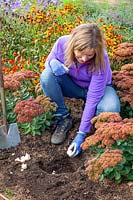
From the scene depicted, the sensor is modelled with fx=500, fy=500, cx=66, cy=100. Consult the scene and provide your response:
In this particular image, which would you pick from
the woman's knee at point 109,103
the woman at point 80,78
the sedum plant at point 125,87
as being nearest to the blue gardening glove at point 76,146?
the woman at point 80,78

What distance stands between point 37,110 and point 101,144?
688 millimetres

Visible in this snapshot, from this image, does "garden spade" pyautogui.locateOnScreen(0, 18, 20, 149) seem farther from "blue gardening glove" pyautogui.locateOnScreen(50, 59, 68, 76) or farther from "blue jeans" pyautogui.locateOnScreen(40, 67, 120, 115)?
"blue gardening glove" pyautogui.locateOnScreen(50, 59, 68, 76)

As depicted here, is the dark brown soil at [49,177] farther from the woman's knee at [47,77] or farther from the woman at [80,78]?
the woman's knee at [47,77]

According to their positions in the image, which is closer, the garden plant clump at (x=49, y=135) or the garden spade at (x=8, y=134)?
the garden plant clump at (x=49, y=135)

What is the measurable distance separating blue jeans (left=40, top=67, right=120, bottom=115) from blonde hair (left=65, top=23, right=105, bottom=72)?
0.96 feet

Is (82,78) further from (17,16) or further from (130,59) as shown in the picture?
(17,16)

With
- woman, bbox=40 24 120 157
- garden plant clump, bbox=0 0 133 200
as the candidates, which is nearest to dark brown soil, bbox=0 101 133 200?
garden plant clump, bbox=0 0 133 200

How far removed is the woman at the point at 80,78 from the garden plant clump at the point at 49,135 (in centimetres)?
10

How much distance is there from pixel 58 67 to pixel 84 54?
17.7 inches

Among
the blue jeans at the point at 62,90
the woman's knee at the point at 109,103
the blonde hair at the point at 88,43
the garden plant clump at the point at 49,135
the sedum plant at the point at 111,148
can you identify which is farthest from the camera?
the blue jeans at the point at 62,90

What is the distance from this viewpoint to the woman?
4.18 meters

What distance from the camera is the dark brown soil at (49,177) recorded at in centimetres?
387

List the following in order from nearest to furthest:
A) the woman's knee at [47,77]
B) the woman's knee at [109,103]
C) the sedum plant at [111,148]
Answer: the sedum plant at [111,148], the woman's knee at [109,103], the woman's knee at [47,77]

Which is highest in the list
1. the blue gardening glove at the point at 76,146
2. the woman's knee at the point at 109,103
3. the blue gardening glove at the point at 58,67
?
the blue gardening glove at the point at 58,67
